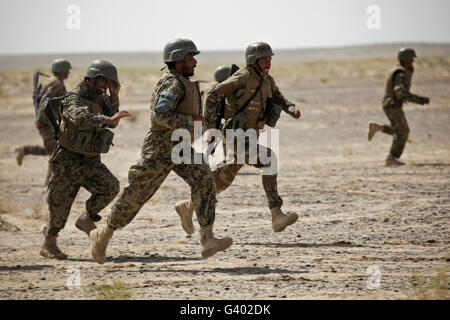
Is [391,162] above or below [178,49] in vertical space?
below

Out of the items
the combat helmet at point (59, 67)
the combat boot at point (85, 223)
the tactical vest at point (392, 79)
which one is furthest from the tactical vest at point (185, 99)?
the tactical vest at point (392, 79)

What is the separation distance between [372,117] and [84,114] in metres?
19.3

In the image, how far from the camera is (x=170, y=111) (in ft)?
22.7

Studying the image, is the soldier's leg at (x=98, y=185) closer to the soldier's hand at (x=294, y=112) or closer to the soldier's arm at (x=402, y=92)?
the soldier's hand at (x=294, y=112)

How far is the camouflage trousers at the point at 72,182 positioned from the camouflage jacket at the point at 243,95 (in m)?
1.35

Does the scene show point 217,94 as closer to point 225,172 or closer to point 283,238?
point 225,172

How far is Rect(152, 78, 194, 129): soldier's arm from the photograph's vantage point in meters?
6.89

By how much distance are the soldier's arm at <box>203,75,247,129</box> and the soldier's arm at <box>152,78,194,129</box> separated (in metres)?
1.26

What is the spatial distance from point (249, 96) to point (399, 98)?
21.0 ft

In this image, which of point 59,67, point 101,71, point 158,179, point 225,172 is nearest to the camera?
point 158,179

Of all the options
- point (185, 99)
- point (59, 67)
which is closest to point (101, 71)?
point (185, 99)

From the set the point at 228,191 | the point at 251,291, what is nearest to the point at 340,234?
the point at 251,291

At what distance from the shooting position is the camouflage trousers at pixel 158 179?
23.4 ft
